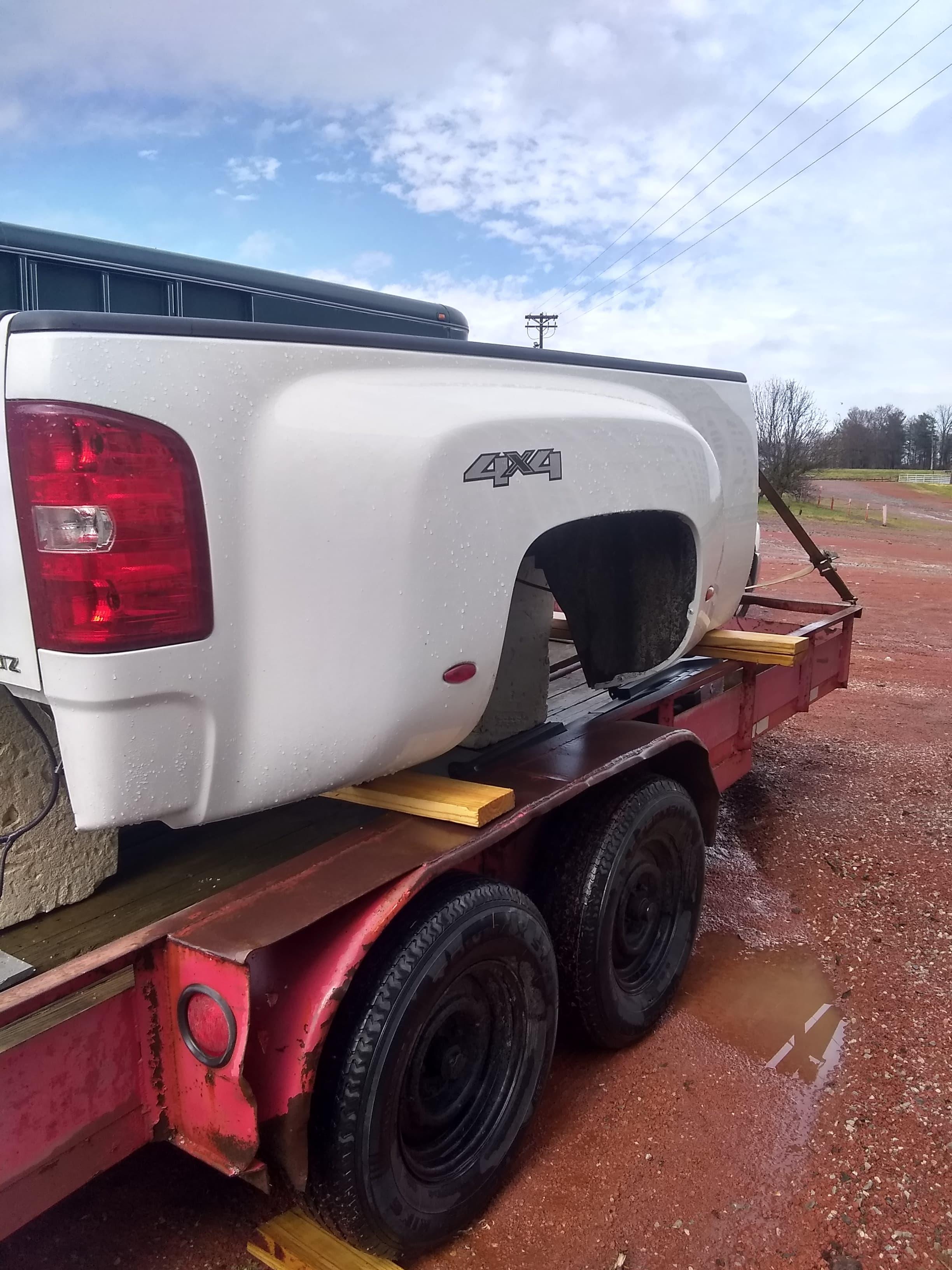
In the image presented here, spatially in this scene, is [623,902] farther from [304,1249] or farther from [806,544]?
[806,544]

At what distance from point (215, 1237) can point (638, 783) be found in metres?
1.80

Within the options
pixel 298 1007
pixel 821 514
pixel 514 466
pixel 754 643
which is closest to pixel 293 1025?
pixel 298 1007

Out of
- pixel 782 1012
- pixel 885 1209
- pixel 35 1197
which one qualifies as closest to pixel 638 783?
pixel 782 1012

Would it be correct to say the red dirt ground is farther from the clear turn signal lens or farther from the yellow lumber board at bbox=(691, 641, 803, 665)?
the clear turn signal lens

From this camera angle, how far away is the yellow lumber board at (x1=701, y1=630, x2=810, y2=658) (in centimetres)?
422

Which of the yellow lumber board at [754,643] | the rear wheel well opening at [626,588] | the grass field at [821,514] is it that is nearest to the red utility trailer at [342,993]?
the rear wheel well opening at [626,588]

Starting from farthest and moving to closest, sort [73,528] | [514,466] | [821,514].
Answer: [821,514]
[514,466]
[73,528]

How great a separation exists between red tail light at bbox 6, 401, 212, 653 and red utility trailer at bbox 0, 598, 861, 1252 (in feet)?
2.20

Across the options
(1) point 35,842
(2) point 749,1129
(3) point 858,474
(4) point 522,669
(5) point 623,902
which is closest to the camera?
(1) point 35,842

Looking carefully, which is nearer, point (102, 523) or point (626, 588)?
point (102, 523)

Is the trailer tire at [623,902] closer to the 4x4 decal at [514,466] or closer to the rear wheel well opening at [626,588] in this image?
the rear wheel well opening at [626,588]

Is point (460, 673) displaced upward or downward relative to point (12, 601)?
downward

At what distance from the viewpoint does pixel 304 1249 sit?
231 centimetres

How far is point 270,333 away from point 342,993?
4.57ft
